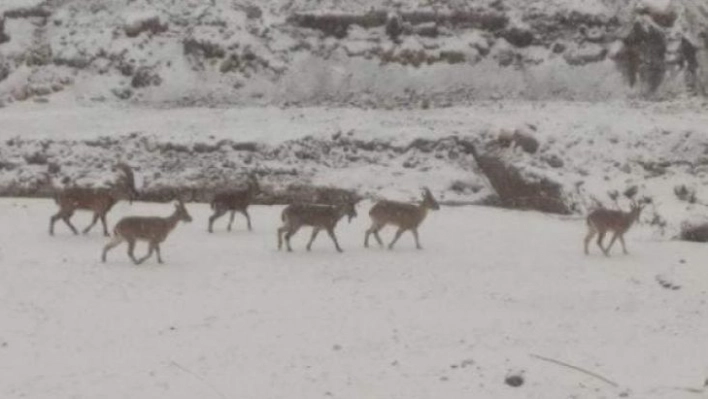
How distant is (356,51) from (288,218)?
537 inches

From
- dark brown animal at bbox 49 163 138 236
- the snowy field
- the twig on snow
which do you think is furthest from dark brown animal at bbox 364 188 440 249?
the twig on snow

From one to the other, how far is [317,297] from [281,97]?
50.9 ft

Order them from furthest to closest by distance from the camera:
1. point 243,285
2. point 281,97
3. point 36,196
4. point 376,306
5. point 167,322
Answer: point 281,97 → point 36,196 → point 243,285 → point 376,306 → point 167,322

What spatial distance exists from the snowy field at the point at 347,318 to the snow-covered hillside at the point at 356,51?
1106 cm

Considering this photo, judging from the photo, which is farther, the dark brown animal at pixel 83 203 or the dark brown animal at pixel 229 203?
the dark brown animal at pixel 229 203

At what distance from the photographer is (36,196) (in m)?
22.8

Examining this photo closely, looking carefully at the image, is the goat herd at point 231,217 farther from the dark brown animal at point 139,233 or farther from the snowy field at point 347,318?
the snowy field at point 347,318

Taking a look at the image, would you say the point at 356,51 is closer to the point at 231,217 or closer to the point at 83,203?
the point at 231,217

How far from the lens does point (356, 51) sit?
29.4 metres

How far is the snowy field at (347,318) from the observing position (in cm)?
1044

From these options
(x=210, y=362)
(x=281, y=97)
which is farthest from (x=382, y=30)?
(x=210, y=362)

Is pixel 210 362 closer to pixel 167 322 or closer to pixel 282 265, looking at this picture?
pixel 167 322

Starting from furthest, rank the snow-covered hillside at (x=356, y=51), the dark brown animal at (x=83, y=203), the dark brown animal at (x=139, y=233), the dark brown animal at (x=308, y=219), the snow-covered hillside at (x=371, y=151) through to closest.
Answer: the snow-covered hillside at (x=356, y=51)
the snow-covered hillside at (x=371, y=151)
the dark brown animal at (x=83, y=203)
the dark brown animal at (x=308, y=219)
the dark brown animal at (x=139, y=233)

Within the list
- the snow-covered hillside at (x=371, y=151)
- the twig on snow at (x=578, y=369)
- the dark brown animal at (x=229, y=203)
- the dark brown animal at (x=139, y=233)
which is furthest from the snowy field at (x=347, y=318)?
the snow-covered hillside at (x=371, y=151)
